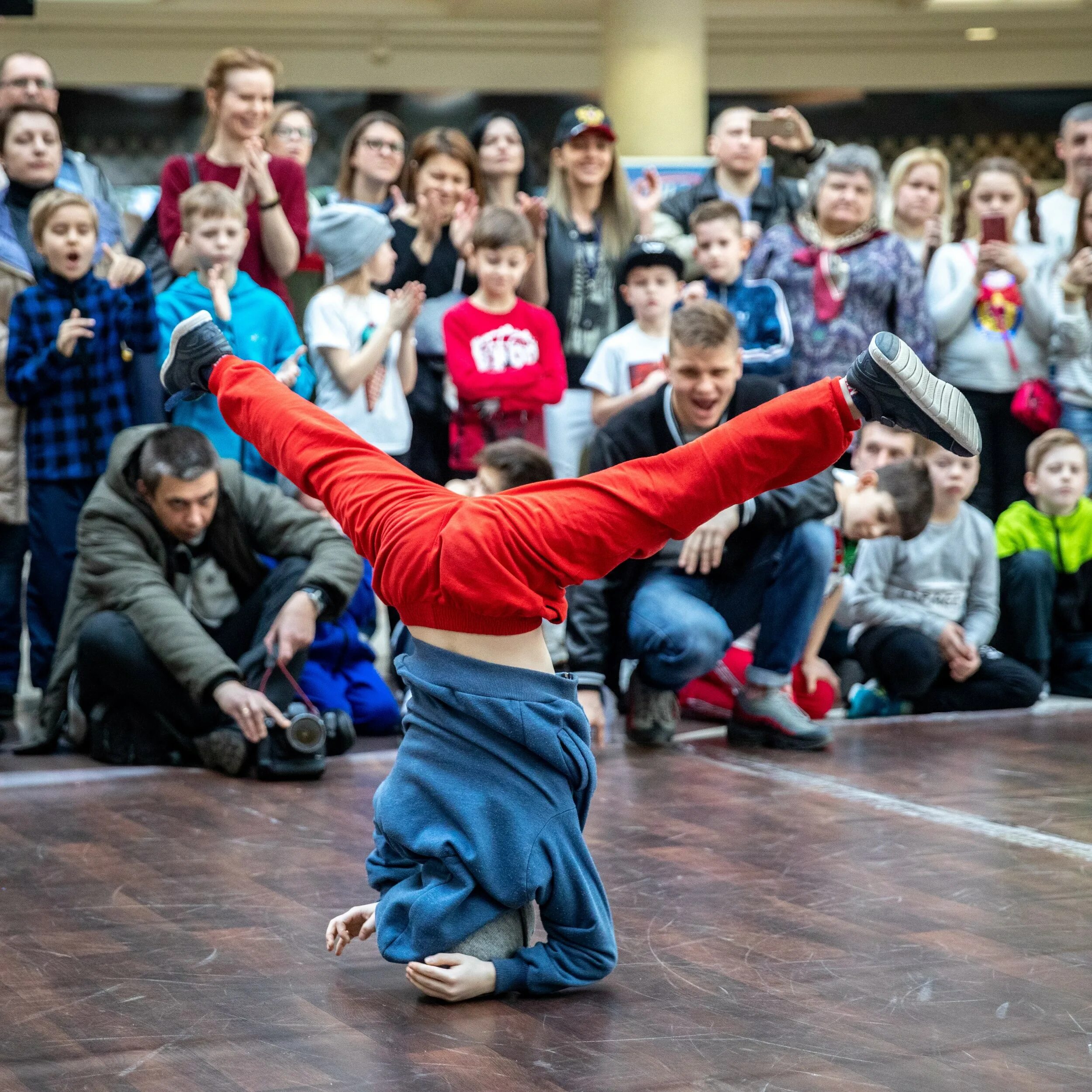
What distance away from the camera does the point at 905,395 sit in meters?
2.15

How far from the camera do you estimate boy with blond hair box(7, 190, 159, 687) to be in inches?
166

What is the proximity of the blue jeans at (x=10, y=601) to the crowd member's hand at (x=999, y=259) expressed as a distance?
2958 millimetres

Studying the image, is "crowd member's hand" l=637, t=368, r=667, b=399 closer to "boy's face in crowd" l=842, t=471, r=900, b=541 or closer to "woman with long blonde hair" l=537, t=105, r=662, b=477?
"woman with long blonde hair" l=537, t=105, r=662, b=477

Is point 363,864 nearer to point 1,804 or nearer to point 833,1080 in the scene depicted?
point 1,804

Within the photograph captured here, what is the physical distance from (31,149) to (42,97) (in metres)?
0.41

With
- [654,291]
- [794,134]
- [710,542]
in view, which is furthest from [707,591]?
[794,134]

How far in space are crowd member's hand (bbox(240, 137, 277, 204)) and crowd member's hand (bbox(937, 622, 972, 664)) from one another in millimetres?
2254

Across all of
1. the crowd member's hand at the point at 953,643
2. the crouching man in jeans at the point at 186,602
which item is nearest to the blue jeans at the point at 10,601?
the crouching man in jeans at the point at 186,602

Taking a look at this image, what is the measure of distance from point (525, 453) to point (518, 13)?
314 inches

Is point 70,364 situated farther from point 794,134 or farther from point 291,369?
point 794,134

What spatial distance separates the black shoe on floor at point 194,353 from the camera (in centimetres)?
257

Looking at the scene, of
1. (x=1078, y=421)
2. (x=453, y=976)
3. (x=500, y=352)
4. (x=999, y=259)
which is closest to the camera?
(x=453, y=976)

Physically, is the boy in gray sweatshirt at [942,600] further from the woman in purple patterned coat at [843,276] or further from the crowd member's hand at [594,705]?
the crowd member's hand at [594,705]

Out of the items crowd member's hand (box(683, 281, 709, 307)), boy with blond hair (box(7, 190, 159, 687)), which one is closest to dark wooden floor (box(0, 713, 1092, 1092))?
boy with blond hair (box(7, 190, 159, 687))
